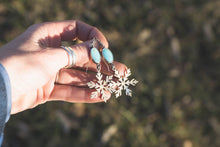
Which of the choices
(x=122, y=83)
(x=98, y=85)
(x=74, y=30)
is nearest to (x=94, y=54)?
(x=98, y=85)

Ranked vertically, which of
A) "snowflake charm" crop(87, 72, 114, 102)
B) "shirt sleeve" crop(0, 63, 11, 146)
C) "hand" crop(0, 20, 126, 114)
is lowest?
"shirt sleeve" crop(0, 63, 11, 146)

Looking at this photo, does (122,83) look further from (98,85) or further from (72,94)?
(72,94)

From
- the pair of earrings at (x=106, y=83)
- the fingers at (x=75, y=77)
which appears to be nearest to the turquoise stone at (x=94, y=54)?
the pair of earrings at (x=106, y=83)

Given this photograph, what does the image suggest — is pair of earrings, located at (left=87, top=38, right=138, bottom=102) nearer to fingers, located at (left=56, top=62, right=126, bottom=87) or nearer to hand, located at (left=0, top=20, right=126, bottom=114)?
hand, located at (left=0, top=20, right=126, bottom=114)

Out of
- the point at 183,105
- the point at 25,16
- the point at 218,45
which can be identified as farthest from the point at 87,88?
the point at 218,45

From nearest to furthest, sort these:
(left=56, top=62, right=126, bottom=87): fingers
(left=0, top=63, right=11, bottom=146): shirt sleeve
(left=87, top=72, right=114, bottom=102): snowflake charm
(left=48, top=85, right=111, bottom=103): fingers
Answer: (left=0, top=63, right=11, bottom=146): shirt sleeve < (left=87, top=72, right=114, bottom=102): snowflake charm < (left=48, top=85, right=111, bottom=103): fingers < (left=56, top=62, right=126, bottom=87): fingers

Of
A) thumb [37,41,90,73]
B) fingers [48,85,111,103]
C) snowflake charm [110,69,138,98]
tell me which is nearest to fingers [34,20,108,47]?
thumb [37,41,90,73]

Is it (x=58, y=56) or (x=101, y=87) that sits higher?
(x=58, y=56)

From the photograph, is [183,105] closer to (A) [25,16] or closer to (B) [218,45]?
(B) [218,45]
